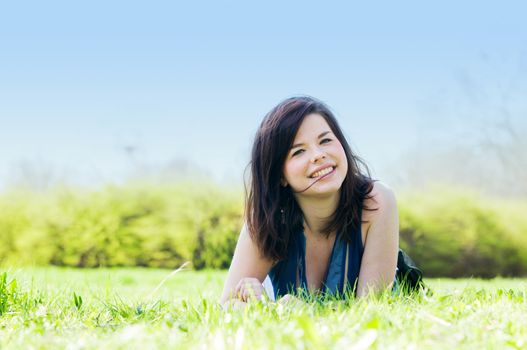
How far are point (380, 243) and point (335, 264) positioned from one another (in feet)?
0.95

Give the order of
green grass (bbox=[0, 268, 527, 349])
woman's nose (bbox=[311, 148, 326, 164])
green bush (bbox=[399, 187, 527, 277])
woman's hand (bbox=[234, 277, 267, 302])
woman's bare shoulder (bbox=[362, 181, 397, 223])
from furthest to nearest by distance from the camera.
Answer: green bush (bbox=[399, 187, 527, 277])
woman's bare shoulder (bbox=[362, 181, 397, 223])
woman's nose (bbox=[311, 148, 326, 164])
woman's hand (bbox=[234, 277, 267, 302])
green grass (bbox=[0, 268, 527, 349])

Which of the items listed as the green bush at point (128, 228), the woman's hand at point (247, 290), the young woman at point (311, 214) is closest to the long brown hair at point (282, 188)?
the young woman at point (311, 214)

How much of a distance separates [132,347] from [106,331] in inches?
26.9

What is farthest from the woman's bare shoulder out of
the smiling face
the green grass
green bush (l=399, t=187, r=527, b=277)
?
green bush (l=399, t=187, r=527, b=277)

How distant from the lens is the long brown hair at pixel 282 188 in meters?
3.19

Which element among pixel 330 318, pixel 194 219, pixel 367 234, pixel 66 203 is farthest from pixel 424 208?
pixel 330 318

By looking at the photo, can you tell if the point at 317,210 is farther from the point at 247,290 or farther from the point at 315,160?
the point at 247,290

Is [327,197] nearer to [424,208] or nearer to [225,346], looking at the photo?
[225,346]

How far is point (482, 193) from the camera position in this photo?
11.5 m

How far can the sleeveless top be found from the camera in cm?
341

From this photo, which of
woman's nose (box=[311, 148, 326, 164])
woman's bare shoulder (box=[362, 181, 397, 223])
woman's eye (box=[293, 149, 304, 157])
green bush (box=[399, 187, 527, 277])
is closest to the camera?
woman's nose (box=[311, 148, 326, 164])

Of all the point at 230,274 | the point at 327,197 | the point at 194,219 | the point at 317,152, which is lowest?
the point at 194,219

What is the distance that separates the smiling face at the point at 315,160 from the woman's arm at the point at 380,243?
32 centimetres

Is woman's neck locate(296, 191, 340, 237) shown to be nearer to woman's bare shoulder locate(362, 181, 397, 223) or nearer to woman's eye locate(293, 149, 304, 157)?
woman's bare shoulder locate(362, 181, 397, 223)
